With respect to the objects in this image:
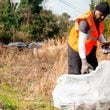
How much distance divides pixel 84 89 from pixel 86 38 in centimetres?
89

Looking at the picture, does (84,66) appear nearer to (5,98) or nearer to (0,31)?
(5,98)

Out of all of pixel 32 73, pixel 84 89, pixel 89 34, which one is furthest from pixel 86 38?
pixel 32 73

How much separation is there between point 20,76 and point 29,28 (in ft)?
94.1

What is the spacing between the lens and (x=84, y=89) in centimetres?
551

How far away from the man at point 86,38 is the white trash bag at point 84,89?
A: 1.15 ft

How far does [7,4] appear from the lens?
41.2m

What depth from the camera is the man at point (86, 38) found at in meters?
6.01

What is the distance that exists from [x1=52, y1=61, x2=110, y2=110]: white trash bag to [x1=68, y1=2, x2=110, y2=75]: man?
1.15 ft

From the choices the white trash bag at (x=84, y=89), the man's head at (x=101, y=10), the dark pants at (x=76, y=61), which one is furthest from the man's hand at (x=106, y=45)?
the white trash bag at (x=84, y=89)

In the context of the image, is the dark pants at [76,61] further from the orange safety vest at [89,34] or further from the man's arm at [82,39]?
the man's arm at [82,39]

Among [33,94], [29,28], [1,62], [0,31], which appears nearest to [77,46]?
[33,94]

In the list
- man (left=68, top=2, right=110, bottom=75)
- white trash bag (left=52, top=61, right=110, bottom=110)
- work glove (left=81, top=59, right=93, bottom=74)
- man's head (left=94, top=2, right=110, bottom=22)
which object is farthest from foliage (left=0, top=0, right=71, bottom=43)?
white trash bag (left=52, top=61, right=110, bottom=110)

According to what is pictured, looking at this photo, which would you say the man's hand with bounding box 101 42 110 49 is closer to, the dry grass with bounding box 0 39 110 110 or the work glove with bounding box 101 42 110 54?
the work glove with bounding box 101 42 110 54

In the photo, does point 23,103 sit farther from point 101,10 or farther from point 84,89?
point 101,10
